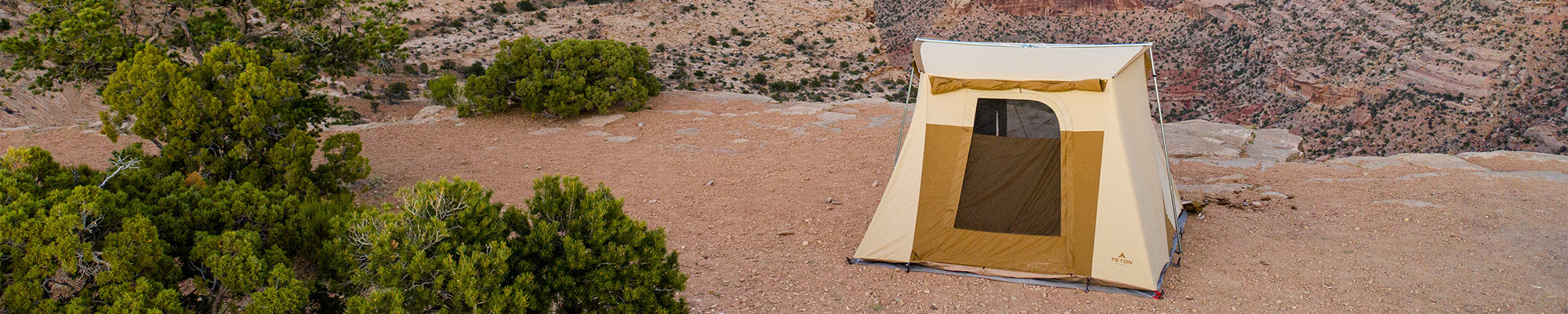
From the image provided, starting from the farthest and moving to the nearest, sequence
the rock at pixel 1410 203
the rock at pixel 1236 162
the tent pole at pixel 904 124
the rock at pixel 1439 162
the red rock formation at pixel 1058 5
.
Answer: the red rock formation at pixel 1058 5, the rock at pixel 1236 162, the rock at pixel 1439 162, the rock at pixel 1410 203, the tent pole at pixel 904 124

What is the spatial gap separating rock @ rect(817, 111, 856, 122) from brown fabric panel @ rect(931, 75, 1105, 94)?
22.1ft

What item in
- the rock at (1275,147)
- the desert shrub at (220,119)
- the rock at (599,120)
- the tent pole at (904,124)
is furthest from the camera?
the rock at (599,120)

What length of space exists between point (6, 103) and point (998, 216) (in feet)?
54.1

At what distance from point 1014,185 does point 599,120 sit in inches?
318

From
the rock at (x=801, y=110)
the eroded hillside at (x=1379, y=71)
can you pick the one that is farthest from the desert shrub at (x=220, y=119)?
the eroded hillside at (x=1379, y=71)

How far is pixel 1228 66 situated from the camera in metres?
35.8

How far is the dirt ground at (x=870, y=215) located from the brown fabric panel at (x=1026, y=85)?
1404 mm

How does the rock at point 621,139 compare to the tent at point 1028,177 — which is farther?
the rock at point 621,139

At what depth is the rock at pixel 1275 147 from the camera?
1139 cm

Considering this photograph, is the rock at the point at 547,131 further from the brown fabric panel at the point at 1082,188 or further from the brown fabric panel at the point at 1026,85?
the brown fabric panel at the point at 1082,188

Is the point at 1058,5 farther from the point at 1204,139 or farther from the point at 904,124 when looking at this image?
the point at 904,124

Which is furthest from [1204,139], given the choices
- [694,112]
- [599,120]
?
[599,120]

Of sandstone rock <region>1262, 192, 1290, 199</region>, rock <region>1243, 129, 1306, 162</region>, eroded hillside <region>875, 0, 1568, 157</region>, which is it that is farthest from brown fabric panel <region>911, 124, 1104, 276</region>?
eroded hillside <region>875, 0, 1568, 157</region>

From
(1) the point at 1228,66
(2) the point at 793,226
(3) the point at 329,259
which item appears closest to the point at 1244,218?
(2) the point at 793,226
